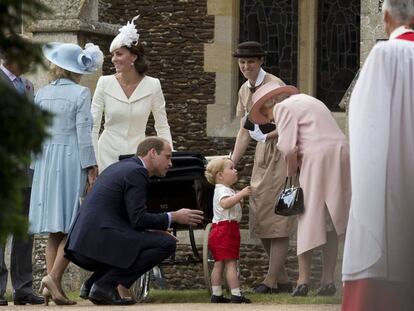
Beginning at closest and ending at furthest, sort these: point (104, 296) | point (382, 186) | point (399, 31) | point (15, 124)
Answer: point (15, 124) < point (382, 186) < point (399, 31) < point (104, 296)

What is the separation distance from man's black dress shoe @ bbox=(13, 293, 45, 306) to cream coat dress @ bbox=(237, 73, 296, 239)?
2.15 metres

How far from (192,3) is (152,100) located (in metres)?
5.65

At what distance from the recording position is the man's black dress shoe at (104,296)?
1012 cm

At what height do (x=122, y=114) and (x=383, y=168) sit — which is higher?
(x=122, y=114)

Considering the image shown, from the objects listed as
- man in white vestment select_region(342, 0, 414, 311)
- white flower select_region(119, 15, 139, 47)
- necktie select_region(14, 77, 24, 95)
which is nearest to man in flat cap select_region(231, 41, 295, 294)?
white flower select_region(119, 15, 139, 47)

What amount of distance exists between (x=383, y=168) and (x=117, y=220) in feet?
10.6

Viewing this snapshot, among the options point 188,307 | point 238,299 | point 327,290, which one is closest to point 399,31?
point 188,307

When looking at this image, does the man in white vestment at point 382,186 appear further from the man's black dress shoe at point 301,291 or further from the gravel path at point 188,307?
the man's black dress shoe at point 301,291

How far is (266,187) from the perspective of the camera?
12.2m

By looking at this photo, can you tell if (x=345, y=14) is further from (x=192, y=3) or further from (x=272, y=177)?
(x=272, y=177)

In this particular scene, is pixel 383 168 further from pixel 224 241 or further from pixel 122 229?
pixel 224 241

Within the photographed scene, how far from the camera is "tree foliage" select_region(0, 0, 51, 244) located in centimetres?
359

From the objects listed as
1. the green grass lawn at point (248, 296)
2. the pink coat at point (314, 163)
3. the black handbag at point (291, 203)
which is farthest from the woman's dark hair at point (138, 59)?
the green grass lawn at point (248, 296)

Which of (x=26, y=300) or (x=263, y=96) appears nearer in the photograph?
(x=26, y=300)
